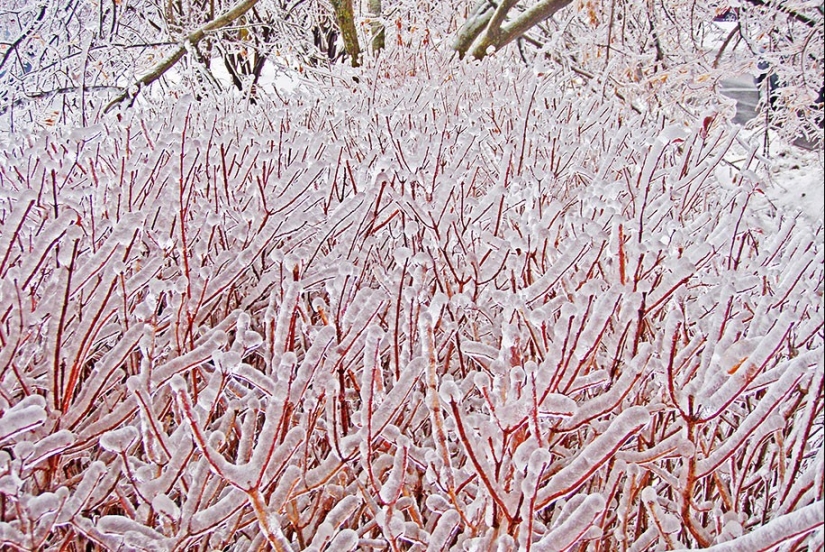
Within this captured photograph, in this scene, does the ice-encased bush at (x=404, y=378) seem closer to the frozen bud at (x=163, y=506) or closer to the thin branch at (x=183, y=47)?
the frozen bud at (x=163, y=506)

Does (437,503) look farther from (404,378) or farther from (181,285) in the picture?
(181,285)

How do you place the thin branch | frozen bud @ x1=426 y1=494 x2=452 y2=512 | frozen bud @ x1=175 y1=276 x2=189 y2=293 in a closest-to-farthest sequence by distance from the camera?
1. frozen bud @ x1=426 y1=494 x2=452 y2=512
2. frozen bud @ x1=175 y1=276 x2=189 y2=293
3. the thin branch

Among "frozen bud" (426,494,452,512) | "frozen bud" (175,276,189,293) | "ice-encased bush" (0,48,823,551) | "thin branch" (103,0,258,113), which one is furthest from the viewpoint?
"thin branch" (103,0,258,113)

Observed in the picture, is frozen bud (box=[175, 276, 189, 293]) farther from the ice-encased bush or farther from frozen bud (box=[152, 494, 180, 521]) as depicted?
frozen bud (box=[152, 494, 180, 521])

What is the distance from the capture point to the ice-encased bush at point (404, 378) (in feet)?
3.24

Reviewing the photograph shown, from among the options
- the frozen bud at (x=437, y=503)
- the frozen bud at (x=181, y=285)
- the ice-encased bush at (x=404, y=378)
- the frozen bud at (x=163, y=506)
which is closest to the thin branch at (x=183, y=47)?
the ice-encased bush at (x=404, y=378)

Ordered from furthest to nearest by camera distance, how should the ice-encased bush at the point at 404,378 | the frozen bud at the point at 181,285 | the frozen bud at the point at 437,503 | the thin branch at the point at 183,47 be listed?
the thin branch at the point at 183,47, the frozen bud at the point at 181,285, the frozen bud at the point at 437,503, the ice-encased bush at the point at 404,378

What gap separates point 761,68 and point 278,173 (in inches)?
133

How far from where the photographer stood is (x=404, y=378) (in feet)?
3.55

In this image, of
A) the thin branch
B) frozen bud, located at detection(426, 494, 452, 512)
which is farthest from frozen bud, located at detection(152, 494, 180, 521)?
the thin branch

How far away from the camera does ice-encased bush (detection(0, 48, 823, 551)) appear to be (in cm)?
99

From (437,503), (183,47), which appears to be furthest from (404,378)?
(183,47)

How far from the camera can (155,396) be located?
139cm

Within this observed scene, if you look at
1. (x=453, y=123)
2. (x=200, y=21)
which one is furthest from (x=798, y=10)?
(x=200, y=21)
